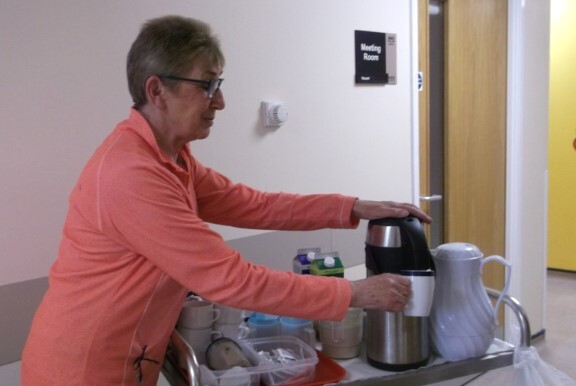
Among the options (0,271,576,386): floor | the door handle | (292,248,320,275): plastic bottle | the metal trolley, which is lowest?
(0,271,576,386): floor

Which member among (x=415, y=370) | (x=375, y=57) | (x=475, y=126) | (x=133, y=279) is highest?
(x=375, y=57)

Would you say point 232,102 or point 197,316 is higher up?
point 232,102

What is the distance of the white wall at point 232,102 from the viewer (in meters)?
1.69

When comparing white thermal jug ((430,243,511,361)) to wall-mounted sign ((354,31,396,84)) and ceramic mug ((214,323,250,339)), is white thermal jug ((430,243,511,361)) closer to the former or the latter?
ceramic mug ((214,323,250,339))

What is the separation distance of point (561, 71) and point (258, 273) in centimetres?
466

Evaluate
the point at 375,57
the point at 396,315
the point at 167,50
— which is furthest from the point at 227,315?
the point at 375,57

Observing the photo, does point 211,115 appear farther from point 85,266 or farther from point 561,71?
point 561,71

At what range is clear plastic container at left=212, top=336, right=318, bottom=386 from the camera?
3.81 ft

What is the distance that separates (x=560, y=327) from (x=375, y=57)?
7.92ft

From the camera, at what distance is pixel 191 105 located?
125 centimetres

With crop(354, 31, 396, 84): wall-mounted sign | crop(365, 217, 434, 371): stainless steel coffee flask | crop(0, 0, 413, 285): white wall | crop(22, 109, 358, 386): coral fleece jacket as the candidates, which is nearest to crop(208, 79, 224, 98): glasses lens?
crop(22, 109, 358, 386): coral fleece jacket

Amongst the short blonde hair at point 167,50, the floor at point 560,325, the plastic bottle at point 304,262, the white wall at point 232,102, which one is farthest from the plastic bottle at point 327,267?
the floor at point 560,325

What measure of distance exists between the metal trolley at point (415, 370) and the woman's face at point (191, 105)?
0.46 meters

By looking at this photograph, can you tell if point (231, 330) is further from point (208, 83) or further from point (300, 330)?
point (208, 83)
